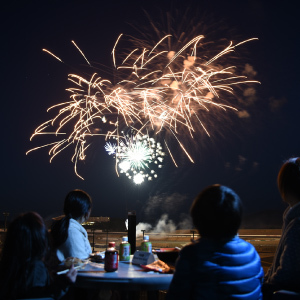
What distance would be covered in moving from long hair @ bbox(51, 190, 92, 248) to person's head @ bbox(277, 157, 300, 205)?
6.77ft

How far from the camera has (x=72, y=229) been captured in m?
3.23

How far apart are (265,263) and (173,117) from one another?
5.07 meters

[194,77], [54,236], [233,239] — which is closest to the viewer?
[233,239]

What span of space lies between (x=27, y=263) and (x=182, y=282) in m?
1.05

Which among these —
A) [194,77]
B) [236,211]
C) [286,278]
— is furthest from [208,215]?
[194,77]

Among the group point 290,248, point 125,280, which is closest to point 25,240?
point 125,280

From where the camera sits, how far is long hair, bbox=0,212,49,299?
2.02 metres

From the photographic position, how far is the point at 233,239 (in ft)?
6.30

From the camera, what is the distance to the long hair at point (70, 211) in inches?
125

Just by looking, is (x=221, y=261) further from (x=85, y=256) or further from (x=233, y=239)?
(x=85, y=256)

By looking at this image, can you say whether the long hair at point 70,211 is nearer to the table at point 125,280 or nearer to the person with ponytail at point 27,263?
the table at point 125,280

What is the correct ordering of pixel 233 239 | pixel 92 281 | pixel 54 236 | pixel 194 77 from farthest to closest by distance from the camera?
pixel 194 77, pixel 54 236, pixel 92 281, pixel 233 239

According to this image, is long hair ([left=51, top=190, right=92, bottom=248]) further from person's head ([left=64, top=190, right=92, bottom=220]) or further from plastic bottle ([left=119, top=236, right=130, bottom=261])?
plastic bottle ([left=119, top=236, right=130, bottom=261])

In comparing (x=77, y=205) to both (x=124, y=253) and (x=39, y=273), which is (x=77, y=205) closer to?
(x=124, y=253)
